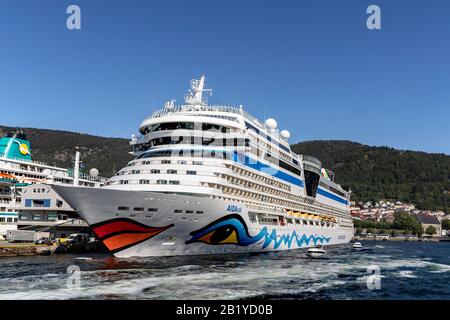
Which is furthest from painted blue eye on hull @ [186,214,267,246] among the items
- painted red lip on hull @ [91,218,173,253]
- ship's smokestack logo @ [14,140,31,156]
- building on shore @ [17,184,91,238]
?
ship's smokestack logo @ [14,140,31,156]

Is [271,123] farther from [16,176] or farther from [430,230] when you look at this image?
[430,230]

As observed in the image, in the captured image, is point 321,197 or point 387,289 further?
point 321,197

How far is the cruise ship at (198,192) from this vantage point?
28.1 m

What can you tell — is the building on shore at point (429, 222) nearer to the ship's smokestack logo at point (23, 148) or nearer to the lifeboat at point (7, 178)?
the ship's smokestack logo at point (23, 148)

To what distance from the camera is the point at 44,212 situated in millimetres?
52000

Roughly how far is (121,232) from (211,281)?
9567 mm

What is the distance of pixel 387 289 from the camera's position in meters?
22.9

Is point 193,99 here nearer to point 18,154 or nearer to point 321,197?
point 321,197

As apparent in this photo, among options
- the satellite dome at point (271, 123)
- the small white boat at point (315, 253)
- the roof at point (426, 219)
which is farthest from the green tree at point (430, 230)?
the small white boat at point (315, 253)

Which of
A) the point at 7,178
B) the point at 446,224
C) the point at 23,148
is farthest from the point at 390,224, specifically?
the point at 7,178

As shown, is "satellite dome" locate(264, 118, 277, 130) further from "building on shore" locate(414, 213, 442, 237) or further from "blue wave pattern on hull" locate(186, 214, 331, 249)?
"building on shore" locate(414, 213, 442, 237)
